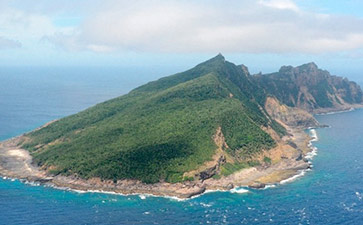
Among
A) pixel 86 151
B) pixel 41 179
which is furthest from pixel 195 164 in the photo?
pixel 41 179

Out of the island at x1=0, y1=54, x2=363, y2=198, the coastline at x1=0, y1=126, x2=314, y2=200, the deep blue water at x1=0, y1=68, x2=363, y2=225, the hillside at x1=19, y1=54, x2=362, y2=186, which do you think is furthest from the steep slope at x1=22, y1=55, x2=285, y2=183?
the deep blue water at x1=0, y1=68, x2=363, y2=225

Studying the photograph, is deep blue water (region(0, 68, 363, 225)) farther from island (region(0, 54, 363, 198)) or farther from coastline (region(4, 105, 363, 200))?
island (region(0, 54, 363, 198))

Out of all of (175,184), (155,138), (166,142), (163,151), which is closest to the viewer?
(175,184)

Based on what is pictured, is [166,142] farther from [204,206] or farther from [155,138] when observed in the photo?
[204,206]

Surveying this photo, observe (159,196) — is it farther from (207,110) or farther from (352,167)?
(352,167)

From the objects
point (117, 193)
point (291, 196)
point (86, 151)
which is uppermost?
point (86, 151)

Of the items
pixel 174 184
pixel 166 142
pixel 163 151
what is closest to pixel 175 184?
pixel 174 184
